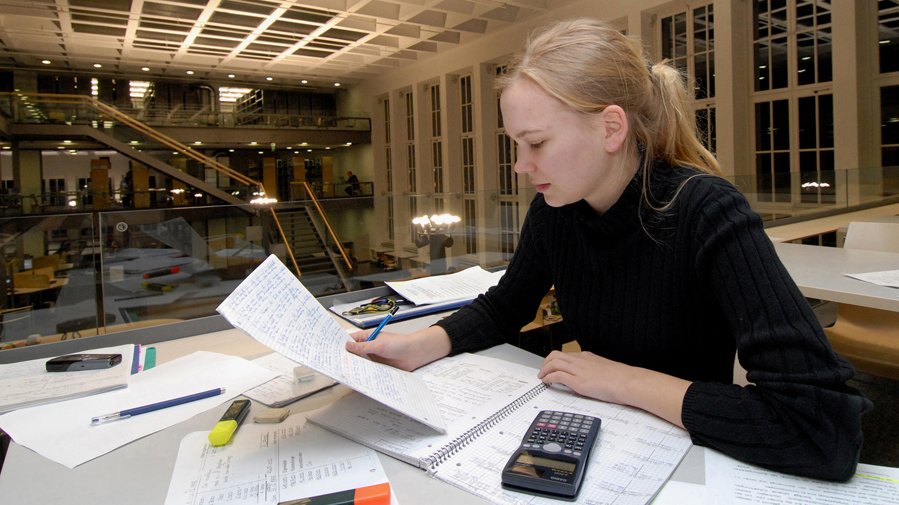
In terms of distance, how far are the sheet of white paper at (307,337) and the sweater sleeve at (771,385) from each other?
16.2 inches

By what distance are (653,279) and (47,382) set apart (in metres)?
1.26

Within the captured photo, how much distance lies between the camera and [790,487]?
0.73 metres

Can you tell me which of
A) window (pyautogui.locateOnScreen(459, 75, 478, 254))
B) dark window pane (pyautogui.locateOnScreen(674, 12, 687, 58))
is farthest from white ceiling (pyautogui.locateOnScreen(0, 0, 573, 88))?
dark window pane (pyautogui.locateOnScreen(674, 12, 687, 58))

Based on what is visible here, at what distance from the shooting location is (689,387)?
35.1 inches

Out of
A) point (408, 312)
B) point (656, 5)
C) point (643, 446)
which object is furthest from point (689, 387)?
point (656, 5)

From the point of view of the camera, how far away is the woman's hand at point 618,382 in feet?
2.93

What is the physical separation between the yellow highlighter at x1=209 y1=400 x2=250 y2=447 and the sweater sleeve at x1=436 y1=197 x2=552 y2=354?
465 mm

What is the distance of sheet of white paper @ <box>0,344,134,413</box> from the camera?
112cm

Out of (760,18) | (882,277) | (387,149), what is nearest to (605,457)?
(882,277)

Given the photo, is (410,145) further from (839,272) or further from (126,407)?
(126,407)

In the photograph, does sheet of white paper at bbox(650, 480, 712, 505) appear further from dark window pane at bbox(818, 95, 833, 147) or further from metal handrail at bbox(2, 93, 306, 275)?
metal handrail at bbox(2, 93, 306, 275)

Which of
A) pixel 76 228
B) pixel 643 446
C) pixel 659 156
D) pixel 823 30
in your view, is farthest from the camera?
pixel 823 30

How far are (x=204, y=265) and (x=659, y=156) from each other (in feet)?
6.11

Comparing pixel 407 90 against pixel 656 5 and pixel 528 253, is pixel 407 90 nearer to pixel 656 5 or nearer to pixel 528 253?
pixel 656 5
